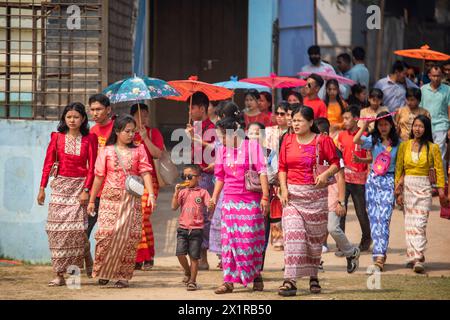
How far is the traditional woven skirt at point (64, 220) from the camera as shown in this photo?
395 inches

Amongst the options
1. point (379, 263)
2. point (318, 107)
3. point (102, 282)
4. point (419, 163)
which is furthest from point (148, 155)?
point (318, 107)

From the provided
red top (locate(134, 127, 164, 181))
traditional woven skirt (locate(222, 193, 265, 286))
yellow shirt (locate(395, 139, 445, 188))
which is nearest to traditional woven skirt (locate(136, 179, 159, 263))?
red top (locate(134, 127, 164, 181))

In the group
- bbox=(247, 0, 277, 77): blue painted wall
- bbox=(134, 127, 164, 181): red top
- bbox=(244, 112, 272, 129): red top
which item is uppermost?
bbox=(247, 0, 277, 77): blue painted wall

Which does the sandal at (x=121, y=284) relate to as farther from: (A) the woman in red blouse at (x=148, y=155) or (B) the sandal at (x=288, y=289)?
(B) the sandal at (x=288, y=289)

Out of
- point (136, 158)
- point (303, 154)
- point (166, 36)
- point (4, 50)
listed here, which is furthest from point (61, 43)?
point (166, 36)

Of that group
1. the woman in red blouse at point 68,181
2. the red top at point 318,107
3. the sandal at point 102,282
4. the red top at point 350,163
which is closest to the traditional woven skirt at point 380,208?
the red top at point 350,163

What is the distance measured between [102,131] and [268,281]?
220 cm

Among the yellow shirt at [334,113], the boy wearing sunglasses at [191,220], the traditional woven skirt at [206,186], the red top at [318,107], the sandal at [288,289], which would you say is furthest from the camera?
the yellow shirt at [334,113]

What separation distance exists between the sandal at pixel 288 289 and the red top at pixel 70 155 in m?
2.04

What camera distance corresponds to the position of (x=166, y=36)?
20766 millimetres

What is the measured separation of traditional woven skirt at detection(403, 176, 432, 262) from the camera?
11.1 meters

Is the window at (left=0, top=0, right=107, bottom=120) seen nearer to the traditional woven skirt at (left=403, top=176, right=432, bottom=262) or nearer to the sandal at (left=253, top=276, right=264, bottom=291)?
the sandal at (left=253, top=276, right=264, bottom=291)

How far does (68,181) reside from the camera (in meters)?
10.0

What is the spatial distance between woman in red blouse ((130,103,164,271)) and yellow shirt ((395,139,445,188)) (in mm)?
2468
